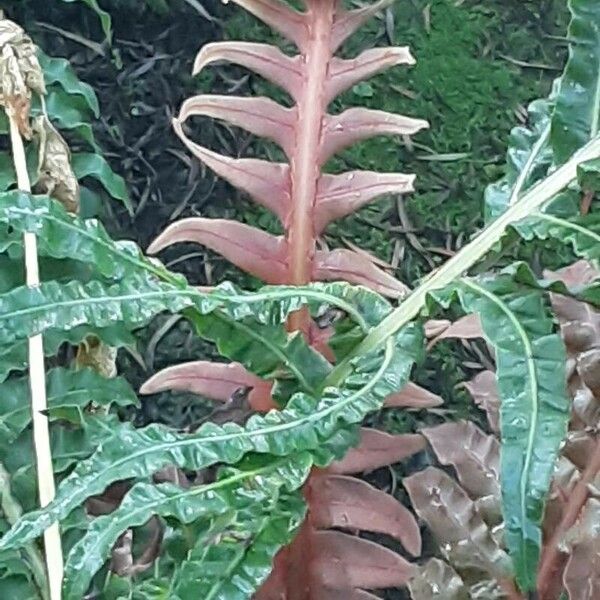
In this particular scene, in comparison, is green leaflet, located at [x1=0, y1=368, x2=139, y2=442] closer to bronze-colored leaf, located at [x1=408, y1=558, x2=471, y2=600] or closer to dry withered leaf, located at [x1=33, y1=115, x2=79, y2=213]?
dry withered leaf, located at [x1=33, y1=115, x2=79, y2=213]

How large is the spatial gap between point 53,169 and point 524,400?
0.42 meters

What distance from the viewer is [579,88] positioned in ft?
2.12

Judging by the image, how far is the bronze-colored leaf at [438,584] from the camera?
0.76 meters

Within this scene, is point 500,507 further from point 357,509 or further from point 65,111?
point 65,111

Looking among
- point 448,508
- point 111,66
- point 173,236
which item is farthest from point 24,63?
point 448,508

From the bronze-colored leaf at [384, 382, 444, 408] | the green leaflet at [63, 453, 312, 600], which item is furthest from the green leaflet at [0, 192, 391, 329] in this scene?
the bronze-colored leaf at [384, 382, 444, 408]

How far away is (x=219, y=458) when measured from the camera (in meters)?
0.58

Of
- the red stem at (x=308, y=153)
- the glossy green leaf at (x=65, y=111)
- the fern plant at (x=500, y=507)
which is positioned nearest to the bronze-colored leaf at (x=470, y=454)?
the fern plant at (x=500, y=507)

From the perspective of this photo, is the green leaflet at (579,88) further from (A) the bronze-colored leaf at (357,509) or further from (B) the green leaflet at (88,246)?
(A) the bronze-colored leaf at (357,509)

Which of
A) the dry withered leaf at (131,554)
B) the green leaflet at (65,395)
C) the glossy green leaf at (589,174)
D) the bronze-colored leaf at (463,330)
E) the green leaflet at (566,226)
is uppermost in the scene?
the glossy green leaf at (589,174)

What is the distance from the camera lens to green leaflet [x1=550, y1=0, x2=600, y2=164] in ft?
2.08

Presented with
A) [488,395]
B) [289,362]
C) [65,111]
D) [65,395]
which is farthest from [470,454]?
[65,111]

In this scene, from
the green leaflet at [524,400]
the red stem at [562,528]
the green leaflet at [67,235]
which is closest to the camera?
the green leaflet at [524,400]

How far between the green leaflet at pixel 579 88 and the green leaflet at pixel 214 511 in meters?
0.26
